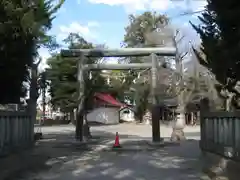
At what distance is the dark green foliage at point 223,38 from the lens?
8484mm

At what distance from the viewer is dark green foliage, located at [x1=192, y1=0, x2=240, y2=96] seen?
8.48m

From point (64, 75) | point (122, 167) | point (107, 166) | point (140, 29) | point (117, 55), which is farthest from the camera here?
point (140, 29)

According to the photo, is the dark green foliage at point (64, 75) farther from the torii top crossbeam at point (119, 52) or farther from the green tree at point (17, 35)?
the green tree at point (17, 35)

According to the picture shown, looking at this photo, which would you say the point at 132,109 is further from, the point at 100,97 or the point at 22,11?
the point at 22,11

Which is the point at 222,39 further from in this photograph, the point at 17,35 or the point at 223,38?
the point at 17,35

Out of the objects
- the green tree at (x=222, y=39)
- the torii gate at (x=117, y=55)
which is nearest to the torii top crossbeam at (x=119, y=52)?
the torii gate at (x=117, y=55)

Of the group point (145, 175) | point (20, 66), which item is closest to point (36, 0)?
point (20, 66)

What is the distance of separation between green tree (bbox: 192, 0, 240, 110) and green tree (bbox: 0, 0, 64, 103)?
419 centimetres

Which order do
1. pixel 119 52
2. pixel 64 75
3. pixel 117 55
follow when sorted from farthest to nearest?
pixel 64 75 < pixel 117 55 < pixel 119 52

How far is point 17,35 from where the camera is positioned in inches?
426

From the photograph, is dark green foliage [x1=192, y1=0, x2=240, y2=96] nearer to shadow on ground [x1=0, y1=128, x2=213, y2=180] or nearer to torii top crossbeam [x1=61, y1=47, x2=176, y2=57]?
shadow on ground [x1=0, y1=128, x2=213, y2=180]

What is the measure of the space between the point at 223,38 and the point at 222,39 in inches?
3.4

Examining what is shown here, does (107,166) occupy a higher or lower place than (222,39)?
lower

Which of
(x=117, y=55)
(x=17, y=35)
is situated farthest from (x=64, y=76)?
(x=17, y=35)
